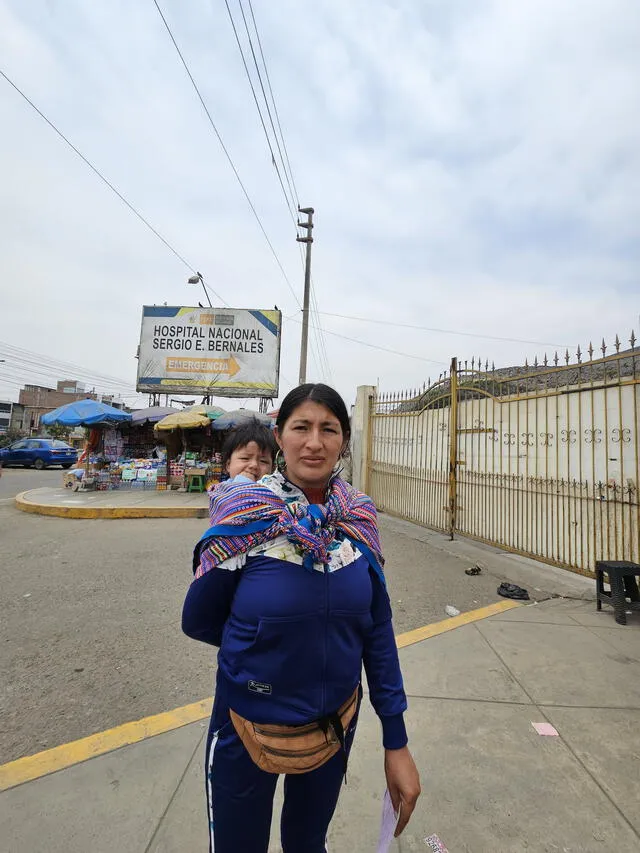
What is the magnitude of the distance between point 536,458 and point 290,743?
5.42 meters

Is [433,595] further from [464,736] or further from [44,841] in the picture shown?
[44,841]

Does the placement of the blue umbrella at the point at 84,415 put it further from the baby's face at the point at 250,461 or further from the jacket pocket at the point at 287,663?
the jacket pocket at the point at 287,663

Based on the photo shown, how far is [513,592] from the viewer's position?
4.28 metres

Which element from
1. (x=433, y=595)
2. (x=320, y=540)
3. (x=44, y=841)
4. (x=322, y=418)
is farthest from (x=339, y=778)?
(x=433, y=595)

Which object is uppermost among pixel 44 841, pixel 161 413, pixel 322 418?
pixel 161 413

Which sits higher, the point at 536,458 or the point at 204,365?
the point at 204,365

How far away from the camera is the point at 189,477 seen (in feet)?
37.7

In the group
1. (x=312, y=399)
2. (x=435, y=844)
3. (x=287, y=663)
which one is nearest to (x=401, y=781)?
(x=287, y=663)

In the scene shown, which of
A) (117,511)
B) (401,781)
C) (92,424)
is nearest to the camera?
(401,781)

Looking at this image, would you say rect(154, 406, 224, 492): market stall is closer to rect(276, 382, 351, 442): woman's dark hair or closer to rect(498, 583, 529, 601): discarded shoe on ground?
rect(498, 583, 529, 601): discarded shoe on ground

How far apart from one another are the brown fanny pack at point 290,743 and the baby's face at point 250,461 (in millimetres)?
1215

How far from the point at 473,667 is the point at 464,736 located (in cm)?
74

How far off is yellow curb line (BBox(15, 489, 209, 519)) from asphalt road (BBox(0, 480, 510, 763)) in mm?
1223

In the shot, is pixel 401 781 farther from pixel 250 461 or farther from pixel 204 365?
pixel 204 365
